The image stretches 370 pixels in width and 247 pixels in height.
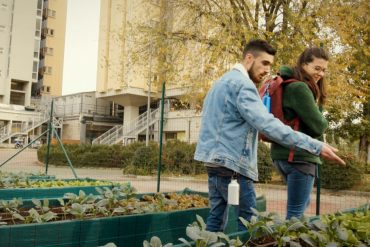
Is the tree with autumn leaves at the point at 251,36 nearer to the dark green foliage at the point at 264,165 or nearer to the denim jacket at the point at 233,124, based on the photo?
the dark green foliage at the point at 264,165

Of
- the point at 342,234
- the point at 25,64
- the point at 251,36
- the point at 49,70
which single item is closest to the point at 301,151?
the point at 342,234

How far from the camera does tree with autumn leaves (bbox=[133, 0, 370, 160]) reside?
39.8 ft

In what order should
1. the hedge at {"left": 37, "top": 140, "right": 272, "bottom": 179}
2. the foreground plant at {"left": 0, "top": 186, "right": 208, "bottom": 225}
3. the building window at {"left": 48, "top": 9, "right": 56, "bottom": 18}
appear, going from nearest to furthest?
1. the foreground plant at {"left": 0, "top": 186, "right": 208, "bottom": 225}
2. the hedge at {"left": 37, "top": 140, "right": 272, "bottom": 179}
3. the building window at {"left": 48, "top": 9, "right": 56, "bottom": 18}

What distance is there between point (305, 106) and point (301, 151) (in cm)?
32

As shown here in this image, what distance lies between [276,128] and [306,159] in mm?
578

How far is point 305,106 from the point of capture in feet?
9.67

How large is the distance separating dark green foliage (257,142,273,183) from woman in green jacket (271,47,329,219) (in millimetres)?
9472

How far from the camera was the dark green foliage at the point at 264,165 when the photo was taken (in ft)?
41.2

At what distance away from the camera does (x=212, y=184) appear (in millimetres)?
2807

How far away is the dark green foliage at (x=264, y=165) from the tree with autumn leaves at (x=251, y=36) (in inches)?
90.3

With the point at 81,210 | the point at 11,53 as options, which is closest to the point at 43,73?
the point at 11,53

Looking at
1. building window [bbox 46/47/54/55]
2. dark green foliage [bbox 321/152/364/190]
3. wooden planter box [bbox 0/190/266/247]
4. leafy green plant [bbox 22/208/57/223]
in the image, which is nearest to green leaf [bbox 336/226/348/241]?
wooden planter box [bbox 0/190/266/247]

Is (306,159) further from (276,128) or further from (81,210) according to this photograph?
(81,210)

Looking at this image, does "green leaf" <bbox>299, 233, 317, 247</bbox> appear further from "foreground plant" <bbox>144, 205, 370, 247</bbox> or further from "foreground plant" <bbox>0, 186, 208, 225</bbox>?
"foreground plant" <bbox>0, 186, 208, 225</bbox>
